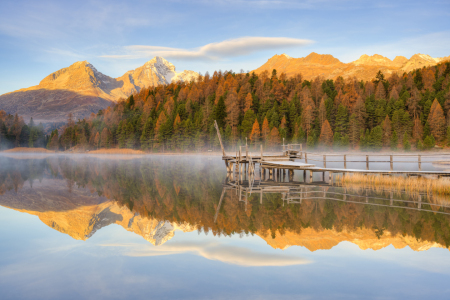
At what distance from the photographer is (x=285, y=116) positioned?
111688 mm

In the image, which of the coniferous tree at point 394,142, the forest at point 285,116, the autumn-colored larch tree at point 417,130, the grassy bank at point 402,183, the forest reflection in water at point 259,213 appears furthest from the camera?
the forest at point 285,116

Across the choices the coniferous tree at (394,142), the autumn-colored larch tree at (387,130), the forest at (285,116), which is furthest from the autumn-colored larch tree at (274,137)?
the coniferous tree at (394,142)

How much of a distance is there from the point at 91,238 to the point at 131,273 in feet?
16.0

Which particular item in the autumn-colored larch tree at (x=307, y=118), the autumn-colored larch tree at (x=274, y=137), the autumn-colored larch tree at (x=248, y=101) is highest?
the autumn-colored larch tree at (x=248, y=101)

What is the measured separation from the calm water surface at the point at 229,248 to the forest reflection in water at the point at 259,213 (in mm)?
69

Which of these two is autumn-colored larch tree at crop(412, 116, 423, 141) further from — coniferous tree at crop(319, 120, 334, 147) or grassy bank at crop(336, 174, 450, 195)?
grassy bank at crop(336, 174, 450, 195)

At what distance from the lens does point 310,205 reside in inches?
826

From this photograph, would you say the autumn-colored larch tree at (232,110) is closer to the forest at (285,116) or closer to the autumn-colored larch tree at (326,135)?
the forest at (285,116)

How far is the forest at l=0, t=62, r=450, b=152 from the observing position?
97.1 metres

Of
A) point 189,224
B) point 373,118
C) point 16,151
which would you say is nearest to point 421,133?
point 373,118

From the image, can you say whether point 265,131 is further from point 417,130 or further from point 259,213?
point 259,213

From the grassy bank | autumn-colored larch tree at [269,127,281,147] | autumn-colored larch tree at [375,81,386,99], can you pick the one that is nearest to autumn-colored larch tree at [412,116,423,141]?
autumn-colored larch tree at [375,81,386,99]

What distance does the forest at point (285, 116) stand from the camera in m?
97.1

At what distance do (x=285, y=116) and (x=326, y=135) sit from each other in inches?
666
